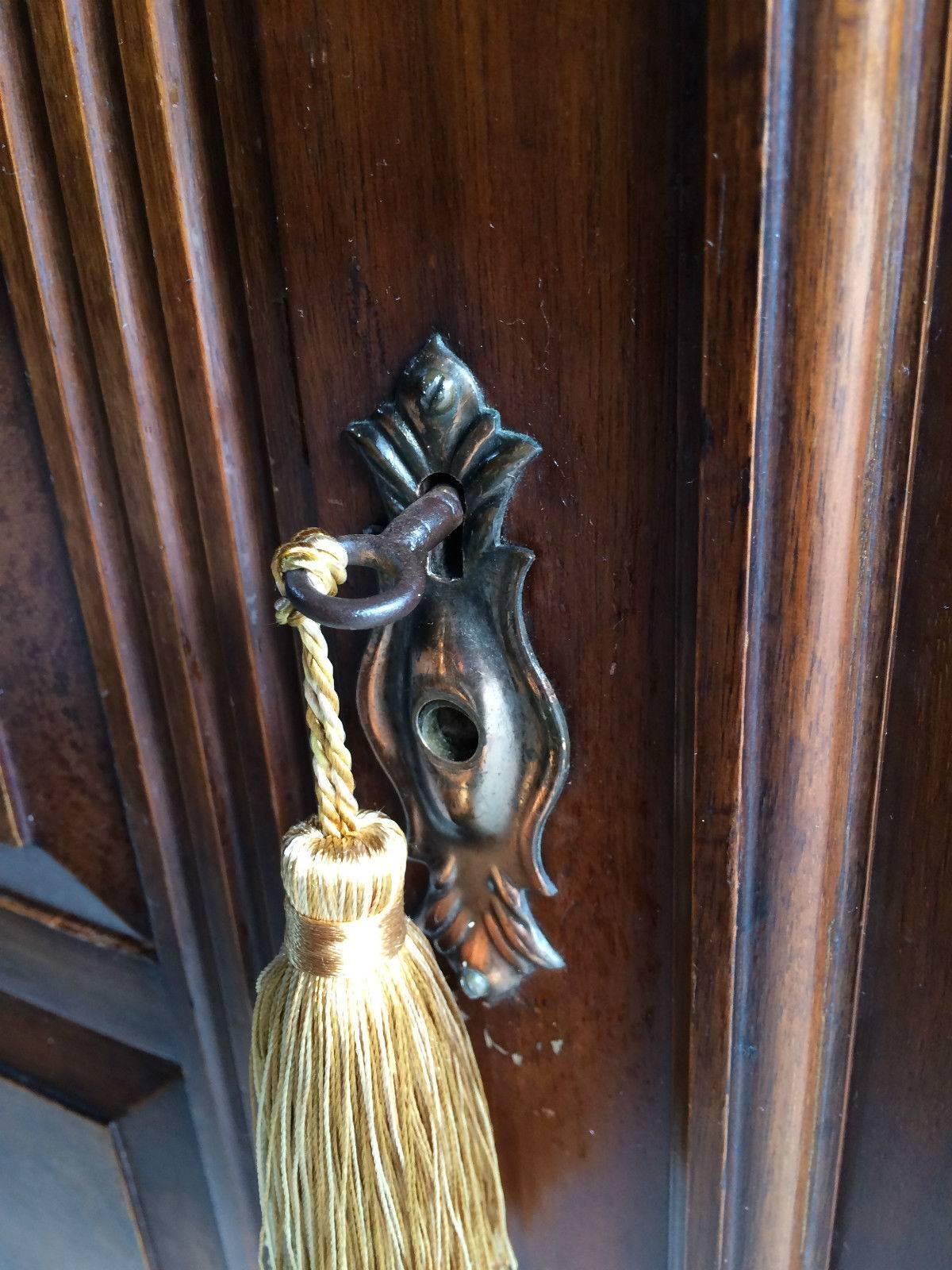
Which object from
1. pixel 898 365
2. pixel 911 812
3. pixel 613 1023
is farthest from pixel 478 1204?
pixel 898 365

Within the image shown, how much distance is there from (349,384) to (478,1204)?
344 mm

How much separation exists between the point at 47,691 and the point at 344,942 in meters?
0.24

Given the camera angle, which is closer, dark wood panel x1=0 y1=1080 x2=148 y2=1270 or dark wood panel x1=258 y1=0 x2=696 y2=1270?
dark wood panel x1=258 y1=0 x2=696 y2=1270

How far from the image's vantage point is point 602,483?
313 mm

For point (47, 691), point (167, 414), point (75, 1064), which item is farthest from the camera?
point (75, 1064)

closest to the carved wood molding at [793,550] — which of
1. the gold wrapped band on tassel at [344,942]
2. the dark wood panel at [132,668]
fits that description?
the gold wrapped band on tassel at [344,942]

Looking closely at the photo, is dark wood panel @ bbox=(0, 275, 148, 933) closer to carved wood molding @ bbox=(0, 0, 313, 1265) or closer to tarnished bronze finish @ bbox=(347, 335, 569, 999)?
carved wood molding @ bbox=(0, 0, 313, 1265)

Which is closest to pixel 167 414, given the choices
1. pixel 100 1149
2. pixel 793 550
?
pixel 793 550

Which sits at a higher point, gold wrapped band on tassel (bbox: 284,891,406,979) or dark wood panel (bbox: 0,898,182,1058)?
gold wrapped band on tassel (bbox: 284,891,406,979)

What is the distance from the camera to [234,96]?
0.33 metres

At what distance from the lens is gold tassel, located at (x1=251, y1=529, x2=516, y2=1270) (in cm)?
34

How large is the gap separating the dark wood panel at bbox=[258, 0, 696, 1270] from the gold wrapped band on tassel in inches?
2.6

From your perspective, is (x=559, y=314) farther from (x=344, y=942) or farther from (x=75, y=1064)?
(x=75, y=1064)

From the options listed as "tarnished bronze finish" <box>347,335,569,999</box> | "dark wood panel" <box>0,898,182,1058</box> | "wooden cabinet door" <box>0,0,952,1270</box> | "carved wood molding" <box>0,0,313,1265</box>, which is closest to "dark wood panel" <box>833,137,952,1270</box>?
"wooden cabinet door" <box>0,0,952,1270</box>
